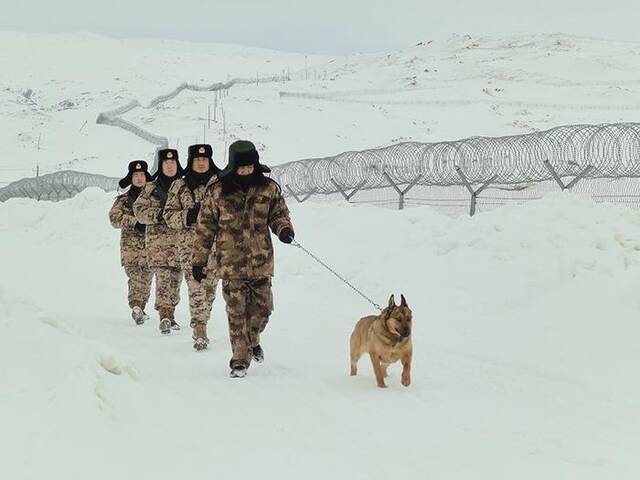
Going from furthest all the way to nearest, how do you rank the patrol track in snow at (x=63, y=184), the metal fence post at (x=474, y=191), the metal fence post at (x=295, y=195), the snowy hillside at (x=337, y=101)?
the snowy hillside at (x=337, y=101)
the patrol track in snow at (x=63, y=184)
the metal fence post at (x=295, y=195)
the metal fence post at (x=474, y=191)

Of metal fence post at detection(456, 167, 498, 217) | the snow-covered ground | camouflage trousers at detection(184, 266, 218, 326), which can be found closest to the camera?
the snow-covered ground

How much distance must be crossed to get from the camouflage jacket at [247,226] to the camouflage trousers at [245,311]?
111 mm

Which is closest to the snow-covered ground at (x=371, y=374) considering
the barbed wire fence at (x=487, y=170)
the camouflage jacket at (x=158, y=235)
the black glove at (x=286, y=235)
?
the camouflage jacket at (x=158, y=235)

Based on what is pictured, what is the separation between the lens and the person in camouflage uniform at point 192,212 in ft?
26.6

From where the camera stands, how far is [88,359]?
4586 millimetres

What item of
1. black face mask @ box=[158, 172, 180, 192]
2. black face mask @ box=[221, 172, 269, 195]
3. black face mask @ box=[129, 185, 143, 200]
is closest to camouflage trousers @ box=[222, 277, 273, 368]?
black face mask @ box=[221, 172, 269, 195]

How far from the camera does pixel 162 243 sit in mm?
9062

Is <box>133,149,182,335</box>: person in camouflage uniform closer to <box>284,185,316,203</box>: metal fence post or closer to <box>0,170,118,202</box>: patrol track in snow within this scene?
<box>284,185,316,203</box>: metal fence post

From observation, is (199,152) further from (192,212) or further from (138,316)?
(138,316)

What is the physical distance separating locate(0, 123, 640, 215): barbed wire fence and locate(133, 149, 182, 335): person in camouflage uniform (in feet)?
22.3

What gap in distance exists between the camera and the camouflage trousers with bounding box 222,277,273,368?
6.46m

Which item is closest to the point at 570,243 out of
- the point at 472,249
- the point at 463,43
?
the point at 472,249

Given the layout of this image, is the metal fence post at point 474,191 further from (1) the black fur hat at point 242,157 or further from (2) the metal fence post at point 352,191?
(1) the black fur hat at point 242,157

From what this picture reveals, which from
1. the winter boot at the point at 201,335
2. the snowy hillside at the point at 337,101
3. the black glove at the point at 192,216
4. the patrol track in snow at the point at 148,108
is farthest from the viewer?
the patrol track in snow at the point at 148,108
